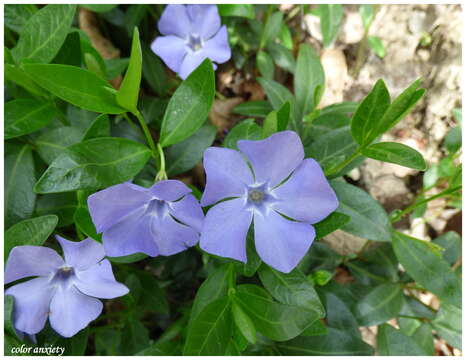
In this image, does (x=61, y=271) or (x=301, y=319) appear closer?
(x=301, y=319)

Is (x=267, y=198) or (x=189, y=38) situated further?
(x=189, y=38)

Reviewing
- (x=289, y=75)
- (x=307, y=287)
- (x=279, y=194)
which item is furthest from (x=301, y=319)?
(x=289, y=75)

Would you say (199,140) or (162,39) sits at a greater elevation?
(162,39)

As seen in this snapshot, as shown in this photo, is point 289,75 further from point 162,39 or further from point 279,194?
point 279,194

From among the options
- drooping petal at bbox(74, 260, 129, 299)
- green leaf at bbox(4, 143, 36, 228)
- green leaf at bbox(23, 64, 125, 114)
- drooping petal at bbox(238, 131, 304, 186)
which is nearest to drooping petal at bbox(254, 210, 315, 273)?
drooping petal at bbox(238, 131, 304, 186)

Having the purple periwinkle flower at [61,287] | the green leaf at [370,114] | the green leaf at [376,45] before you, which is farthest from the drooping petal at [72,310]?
the green leaf at [376,45]

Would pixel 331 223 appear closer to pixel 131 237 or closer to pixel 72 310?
pixel 131 237

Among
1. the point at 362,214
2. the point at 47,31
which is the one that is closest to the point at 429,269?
the point at 362,214
